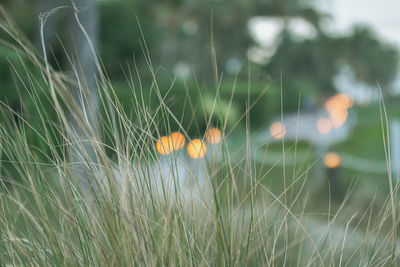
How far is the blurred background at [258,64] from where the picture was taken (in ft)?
26.7

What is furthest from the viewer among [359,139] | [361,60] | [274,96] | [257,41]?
Answer: [361,60]

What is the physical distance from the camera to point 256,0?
1308 inches

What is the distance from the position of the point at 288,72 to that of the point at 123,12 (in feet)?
77.1

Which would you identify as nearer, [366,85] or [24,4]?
[24,4]

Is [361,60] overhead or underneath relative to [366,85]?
overhead

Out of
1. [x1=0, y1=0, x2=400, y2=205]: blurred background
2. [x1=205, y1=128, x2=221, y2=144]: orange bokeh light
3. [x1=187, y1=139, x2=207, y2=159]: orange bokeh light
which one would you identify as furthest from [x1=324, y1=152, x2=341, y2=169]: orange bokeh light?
[x1=187, y1=139, x2=207, y2=159]: orange bokeh light

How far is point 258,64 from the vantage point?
108 feet

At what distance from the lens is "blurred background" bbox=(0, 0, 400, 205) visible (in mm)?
8148

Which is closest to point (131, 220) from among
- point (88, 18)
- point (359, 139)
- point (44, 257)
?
point (44, 257)

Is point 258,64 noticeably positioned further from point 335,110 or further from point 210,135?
point 210,135

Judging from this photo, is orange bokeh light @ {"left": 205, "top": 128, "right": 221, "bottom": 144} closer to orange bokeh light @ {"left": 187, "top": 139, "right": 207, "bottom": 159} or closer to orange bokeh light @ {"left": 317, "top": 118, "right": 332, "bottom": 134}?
orange bokeh light @ {"left": 187, "top": 139, "right": 207, "bottom": 159}

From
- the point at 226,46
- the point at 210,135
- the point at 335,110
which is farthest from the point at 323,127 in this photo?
the point at 226,46

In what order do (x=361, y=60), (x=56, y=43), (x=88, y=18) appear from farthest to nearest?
(x=361, y=60) → (x=56, y=43) → (x=88, y=18)

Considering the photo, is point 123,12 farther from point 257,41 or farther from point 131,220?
point 257,41
